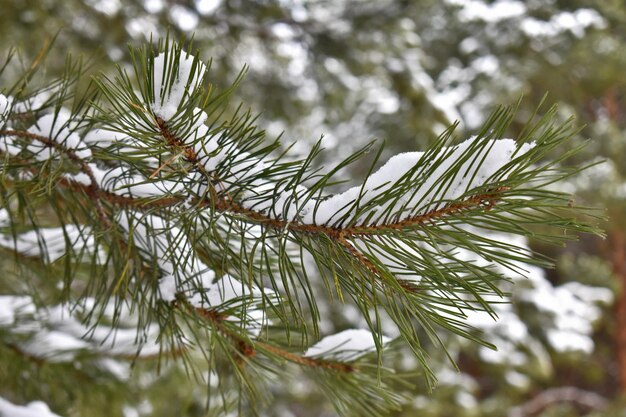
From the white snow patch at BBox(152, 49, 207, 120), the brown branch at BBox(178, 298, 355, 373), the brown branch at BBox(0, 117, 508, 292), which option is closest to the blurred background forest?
the brown branch at BBox(178, 298, 355, 373)

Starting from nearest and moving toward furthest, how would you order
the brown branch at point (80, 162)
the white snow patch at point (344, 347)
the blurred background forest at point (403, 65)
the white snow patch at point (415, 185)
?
1. the white snow patch at point (415, 185)
2. the brown branch at point (80, 162)
3. the white snow patch at point (344, 347)
4. the blurred background forest at point (403, 65)

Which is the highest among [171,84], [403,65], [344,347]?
[403,65]

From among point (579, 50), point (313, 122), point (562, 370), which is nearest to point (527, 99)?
point (579, 50)

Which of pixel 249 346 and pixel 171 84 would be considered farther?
pixel 249 346

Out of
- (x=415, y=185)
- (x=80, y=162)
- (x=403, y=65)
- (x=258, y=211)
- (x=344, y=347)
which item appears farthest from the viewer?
(x=403, y=65)

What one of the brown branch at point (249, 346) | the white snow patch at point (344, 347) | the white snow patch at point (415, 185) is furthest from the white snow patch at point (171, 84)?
the white snow patch at point (344, 347)

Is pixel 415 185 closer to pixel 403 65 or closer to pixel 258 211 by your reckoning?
pixel 258 211

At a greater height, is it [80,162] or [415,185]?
[80,162]

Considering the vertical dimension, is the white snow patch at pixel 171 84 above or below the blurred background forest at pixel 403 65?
below

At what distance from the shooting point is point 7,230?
44.3 inches

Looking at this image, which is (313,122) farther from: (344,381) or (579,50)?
(344,381)

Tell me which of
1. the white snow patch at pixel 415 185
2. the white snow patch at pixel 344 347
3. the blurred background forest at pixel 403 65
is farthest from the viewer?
the blurred background forest at pixel 403 65

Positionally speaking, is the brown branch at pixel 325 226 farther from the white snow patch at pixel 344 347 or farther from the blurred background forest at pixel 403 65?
the blurred background forest at pixel 403 65

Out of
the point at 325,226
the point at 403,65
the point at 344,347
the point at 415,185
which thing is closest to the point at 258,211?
the point at 325,226
